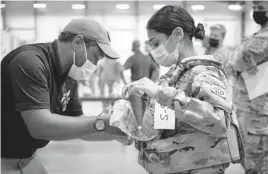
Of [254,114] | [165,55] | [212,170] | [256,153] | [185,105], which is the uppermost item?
[165,55]

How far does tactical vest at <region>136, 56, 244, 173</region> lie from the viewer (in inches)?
64.5

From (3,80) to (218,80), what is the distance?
1.01 metres

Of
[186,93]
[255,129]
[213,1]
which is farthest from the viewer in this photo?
[213,1]

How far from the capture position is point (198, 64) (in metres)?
1.66

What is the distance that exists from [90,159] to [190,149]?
3.55 metres

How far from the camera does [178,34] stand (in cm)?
183

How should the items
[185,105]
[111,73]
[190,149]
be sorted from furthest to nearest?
1. [111,73]
2. [190,149]
3. [185,105]

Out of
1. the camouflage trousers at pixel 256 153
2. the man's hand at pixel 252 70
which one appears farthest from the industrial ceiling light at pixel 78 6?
the camouflage trousers at pixel 256 153

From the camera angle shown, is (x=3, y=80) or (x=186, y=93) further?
(x=3, y=80)

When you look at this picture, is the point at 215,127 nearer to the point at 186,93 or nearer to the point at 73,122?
the point at 186,93

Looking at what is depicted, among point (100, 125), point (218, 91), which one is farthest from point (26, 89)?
point (218, 91)

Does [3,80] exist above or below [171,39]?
below

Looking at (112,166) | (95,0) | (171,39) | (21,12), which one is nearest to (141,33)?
(95,0)

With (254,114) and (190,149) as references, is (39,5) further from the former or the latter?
(190,149)
